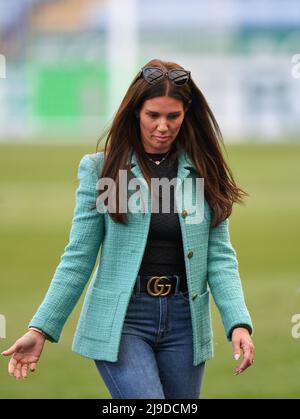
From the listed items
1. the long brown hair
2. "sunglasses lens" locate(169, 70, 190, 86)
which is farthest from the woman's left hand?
"sunglasses lens" locate(169, 70, 190, 86)

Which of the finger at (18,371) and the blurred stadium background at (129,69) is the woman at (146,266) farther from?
the blurred stadium background at (129,69)

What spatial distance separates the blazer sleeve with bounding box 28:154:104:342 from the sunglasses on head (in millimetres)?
388

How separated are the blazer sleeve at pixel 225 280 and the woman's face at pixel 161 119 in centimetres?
42

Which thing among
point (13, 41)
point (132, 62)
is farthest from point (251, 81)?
point (13, 41)

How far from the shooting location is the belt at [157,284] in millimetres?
4832

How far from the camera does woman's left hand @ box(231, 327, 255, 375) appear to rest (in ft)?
15.7

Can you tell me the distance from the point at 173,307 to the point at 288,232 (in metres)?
15.6

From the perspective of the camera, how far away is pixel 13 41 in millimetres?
58344

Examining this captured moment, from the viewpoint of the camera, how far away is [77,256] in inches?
192

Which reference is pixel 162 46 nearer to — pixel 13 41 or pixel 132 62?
pixel 132 62

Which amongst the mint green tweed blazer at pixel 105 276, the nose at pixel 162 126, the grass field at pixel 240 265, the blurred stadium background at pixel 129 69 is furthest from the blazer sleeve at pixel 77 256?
the blurred stadium background at pixel 129 69

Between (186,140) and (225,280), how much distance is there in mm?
589

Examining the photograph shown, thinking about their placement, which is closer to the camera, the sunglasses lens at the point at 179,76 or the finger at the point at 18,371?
the finger at the point at 18,371

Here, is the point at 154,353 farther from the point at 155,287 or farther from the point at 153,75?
the point at 153,75
